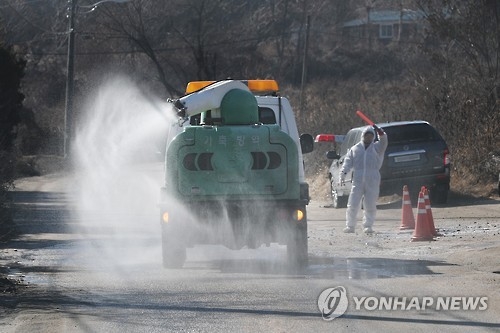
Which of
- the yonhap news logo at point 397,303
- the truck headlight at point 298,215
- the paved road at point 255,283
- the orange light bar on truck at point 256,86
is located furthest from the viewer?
the orange light bar on truck at point 256,86

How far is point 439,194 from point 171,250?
12270 millimetres

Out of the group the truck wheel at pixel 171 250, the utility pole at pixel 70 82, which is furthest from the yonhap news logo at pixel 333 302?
the utility pole at pixel 70 82

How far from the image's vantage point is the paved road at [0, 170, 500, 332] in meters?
9.99

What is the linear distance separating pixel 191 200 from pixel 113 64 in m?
51.6

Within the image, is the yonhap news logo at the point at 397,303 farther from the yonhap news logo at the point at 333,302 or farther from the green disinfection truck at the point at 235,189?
the green disinfection truck at the point at 235,189

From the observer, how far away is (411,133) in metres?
25.7

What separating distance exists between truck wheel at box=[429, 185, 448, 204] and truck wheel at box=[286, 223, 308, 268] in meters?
11.7

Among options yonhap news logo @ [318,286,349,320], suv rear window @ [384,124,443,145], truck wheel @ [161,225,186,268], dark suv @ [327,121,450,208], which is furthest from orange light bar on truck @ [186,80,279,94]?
suv rear window @ [384,124,443,145]

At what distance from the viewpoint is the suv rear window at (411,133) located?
84.1 feet

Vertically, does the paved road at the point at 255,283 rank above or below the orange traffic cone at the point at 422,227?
below

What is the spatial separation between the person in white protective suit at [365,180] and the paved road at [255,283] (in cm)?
30

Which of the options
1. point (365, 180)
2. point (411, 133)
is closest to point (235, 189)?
point (365, 180)

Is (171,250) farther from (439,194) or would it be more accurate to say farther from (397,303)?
(439,194)

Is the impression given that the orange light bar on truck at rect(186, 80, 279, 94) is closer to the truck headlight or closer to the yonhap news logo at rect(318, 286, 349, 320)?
the truck headlight
